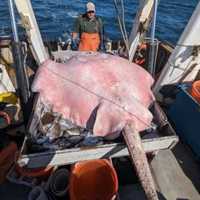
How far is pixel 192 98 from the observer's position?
580 cm

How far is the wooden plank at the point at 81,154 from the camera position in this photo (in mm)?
3771

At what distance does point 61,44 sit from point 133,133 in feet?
Answer: 17.8

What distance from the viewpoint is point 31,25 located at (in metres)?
5.87

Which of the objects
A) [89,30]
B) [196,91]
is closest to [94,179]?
[196,91]

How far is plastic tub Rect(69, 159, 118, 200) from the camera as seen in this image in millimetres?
4539

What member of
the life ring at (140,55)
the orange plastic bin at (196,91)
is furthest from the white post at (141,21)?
the orange plastic bin at (196,91)

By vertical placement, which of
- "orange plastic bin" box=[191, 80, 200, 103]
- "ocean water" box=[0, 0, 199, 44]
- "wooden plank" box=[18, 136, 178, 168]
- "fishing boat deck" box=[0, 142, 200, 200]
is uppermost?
"wooden plank" box=[18, 136, 178, 168]

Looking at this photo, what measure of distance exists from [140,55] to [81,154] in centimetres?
→ 512

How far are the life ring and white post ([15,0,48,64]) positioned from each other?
9.44 ft

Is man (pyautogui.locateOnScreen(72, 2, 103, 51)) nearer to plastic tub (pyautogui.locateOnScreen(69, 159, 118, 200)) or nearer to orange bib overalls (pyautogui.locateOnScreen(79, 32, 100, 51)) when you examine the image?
orange bib overalls (pyautogui.locateOnScreen(79, 32, 100, 51))

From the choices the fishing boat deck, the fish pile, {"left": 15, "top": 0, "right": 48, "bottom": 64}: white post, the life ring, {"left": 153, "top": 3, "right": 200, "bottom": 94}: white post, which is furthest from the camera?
the life ring

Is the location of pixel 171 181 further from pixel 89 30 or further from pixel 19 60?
pixel 89 30

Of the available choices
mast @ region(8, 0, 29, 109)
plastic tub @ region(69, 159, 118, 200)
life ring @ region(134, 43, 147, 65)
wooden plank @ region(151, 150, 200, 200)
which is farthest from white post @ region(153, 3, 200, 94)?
mast @ region(8, 0, 29, 109)

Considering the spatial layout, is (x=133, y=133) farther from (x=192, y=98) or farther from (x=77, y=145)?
(x=192, y=98)
